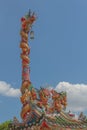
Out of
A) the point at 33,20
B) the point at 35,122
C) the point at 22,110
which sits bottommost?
the point at 35,122

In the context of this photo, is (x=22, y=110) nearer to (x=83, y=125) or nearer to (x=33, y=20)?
(x=83, y=125)

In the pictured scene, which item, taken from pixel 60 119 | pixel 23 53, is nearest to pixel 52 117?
pixel 60 119

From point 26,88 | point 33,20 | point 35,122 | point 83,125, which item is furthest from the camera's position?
point 33,20

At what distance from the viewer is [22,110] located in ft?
69.8

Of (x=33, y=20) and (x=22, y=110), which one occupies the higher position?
(x=33, y=20)

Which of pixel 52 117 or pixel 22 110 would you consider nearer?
pixel 52 117

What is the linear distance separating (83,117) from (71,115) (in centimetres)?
73

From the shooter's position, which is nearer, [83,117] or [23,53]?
[83,117]

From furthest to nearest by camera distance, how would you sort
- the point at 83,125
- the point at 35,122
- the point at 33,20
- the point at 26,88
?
the point at 33,20 < the point at 26,88 < the point at 83,125 < the point at 35,122

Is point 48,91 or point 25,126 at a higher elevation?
point 48,91

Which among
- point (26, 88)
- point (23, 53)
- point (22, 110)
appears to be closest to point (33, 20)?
point (23, 53)

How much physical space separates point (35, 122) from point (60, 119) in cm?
172

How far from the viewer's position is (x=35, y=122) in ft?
62.3

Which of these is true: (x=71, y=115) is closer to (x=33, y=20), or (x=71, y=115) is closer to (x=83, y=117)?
(x=83, y=117)
